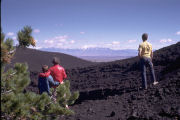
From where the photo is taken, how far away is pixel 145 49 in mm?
6191

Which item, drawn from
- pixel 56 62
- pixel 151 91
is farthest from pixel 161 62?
pixel 56 62

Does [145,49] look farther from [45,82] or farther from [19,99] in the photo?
[19,99]

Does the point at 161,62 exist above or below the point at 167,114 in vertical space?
above

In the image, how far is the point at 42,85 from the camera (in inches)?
201

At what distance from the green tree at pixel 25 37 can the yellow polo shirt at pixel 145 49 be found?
3.57 metres

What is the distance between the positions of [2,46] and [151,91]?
4.88m

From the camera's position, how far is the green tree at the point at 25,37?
3916 mm

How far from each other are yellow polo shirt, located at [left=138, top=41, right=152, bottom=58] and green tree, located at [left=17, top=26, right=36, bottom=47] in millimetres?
3570

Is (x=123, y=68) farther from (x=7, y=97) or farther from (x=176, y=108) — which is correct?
(x=7, y=97)

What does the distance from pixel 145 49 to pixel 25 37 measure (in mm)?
3794

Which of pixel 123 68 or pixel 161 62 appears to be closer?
pixel 161 62

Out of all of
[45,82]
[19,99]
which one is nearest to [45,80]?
[45,82]

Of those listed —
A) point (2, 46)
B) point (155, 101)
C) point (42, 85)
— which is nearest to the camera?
point (2, 46)

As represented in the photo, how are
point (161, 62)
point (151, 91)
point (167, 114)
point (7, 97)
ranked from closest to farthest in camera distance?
point (7, 97) < point (167, 114) < point (151, 91) < point (161, 62)
